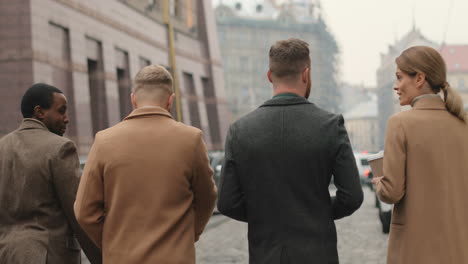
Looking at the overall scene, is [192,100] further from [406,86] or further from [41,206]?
[406,86]

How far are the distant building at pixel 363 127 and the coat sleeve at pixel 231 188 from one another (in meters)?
148

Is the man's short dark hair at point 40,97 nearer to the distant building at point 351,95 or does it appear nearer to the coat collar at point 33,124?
the coat collar at point 33,124

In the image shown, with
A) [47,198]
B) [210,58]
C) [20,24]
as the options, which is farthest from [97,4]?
[47,198]

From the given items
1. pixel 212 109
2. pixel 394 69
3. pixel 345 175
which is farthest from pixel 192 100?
pixel 394 69

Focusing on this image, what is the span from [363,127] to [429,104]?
495ft

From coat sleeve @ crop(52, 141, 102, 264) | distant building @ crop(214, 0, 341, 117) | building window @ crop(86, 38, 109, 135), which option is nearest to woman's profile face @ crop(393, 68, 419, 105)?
coat sleeve @ crop(52, 141, 102, 264)

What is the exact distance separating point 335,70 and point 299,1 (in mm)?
13772

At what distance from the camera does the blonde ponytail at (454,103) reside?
3.84 metres

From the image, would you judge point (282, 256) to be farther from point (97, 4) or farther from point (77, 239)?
point (97, 4)

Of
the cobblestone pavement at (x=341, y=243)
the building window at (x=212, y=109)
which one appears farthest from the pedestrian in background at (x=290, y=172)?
the building window at (x=212, y=109)

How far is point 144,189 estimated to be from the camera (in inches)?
138

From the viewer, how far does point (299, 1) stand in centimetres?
12038

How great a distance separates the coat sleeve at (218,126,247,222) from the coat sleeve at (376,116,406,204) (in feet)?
2.46

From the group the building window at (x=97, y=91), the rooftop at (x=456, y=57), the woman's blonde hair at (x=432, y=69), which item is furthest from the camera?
the rooftop at (x=456, y=57)
